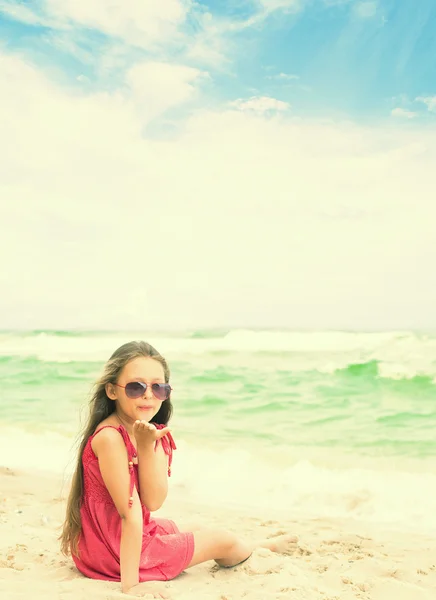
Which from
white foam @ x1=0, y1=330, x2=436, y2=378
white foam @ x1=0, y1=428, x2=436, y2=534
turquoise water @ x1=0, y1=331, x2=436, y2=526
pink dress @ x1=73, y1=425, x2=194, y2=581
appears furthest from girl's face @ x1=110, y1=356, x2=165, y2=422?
white foam @ x1=0, y1=330, x2=436, y2=378

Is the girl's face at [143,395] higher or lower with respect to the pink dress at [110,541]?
higher

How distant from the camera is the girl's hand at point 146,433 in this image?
2785 mm

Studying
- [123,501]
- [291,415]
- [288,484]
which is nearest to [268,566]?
[123,501]

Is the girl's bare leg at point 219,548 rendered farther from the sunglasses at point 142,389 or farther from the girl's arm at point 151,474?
the sunglasses at point 142,389

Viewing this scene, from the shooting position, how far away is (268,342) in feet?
79.5

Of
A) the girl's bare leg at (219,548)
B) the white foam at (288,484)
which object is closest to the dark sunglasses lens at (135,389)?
the girl's bare leg at (219,548)

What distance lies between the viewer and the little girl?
2.91 m

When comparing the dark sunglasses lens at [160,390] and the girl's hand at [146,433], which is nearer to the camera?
the girl's hand at [146,433]

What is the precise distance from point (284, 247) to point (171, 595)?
2746 cm

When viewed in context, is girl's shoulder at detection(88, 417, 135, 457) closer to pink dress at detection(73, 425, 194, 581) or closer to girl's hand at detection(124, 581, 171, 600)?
pink dress at detection(73, 425, 194, 581)

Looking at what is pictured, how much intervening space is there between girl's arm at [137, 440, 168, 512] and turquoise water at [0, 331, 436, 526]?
0.39 metres

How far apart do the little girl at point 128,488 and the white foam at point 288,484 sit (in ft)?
8.13

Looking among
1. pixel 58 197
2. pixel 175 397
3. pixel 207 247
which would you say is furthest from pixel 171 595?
pixel 207 247

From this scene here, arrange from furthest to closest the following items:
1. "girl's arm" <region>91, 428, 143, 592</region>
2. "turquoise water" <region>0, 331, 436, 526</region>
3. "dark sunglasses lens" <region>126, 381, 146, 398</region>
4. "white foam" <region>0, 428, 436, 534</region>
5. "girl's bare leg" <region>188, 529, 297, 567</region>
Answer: "turquoise water" <region>0, 331, 436, 526</region> → "white foam" <region>0, 428, 436, 534</region> → "girl's bare leg" <region>188, 529, 297, 567</region> → "dark sunglasses lens" <region>126, 381, 146, 398</region> → "girl's arm" <region>91, 428, 143, 592</region>
